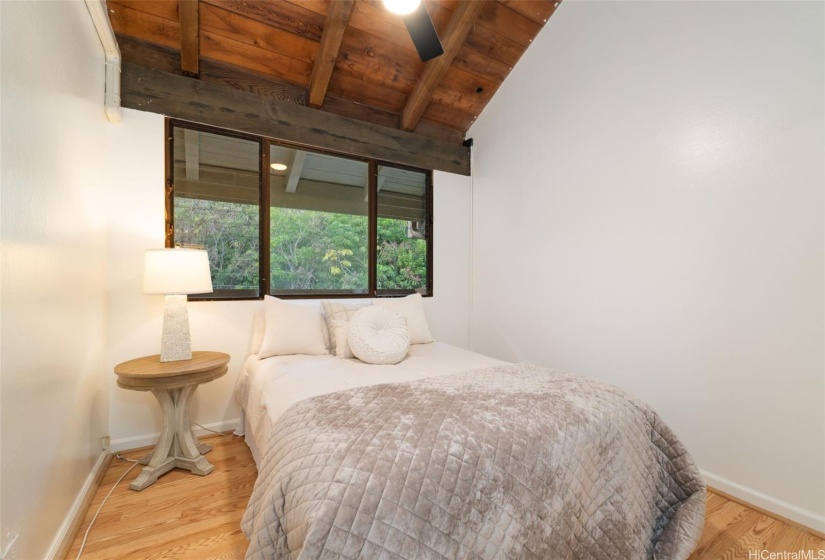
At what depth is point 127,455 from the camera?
2279mm

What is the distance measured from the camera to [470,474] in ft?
3.57

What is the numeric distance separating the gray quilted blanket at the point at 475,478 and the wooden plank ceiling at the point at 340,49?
2462 millimetres

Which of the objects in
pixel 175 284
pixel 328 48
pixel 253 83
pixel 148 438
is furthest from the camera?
pixel 253 83

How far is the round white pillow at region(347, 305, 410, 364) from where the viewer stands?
7.30ft

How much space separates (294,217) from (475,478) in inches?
96.8

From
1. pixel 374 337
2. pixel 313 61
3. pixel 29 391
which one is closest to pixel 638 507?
pixel 374 337

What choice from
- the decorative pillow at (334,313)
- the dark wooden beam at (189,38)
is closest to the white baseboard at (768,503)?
the decorative pillow at (334,313)

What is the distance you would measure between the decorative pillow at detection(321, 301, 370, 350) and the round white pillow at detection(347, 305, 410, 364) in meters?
0.25

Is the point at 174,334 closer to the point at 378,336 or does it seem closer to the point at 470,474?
the point at 378,336

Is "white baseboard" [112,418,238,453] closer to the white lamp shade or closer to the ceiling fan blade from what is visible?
the white lamp shade

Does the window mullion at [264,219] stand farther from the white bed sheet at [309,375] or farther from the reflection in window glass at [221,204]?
the white bed sheet at [309,375]

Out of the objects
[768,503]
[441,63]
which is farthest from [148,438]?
[768,503]

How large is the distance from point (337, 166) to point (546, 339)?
2312 millimetres

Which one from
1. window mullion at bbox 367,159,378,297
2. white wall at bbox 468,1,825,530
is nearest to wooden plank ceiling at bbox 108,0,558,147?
white wall at bbox 468,1,825,530
